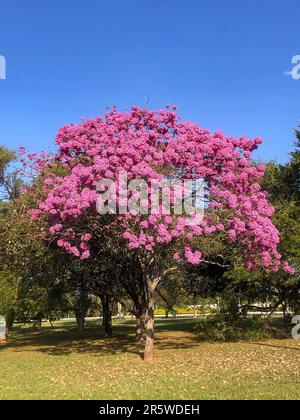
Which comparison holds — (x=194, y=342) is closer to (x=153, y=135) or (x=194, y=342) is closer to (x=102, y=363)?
(x=102, y=363)

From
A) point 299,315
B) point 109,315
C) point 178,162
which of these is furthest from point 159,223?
point 109,315

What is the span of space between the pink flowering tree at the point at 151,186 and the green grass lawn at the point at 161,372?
5.73 ft

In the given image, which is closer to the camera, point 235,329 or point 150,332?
point 150,332

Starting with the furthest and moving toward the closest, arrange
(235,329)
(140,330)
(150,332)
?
(140,330) < (235,329) < (150,332)

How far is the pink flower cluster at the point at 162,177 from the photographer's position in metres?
12.3

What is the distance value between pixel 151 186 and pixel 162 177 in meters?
0.41

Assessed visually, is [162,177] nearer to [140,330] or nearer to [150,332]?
[150,332]

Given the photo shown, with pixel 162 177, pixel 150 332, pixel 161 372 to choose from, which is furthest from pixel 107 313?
pixel 162 177

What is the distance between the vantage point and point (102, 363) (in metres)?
14.1

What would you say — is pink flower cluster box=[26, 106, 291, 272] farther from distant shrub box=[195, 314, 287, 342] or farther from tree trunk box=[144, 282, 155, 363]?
distant shrub box=[195, 314, 287, 342]

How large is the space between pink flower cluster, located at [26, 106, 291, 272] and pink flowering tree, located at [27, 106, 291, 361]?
2 centimetres

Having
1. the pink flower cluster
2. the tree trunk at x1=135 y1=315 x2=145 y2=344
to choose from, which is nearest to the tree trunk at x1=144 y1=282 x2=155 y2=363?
the pink flower cluster

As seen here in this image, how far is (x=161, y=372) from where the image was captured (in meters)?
11.8

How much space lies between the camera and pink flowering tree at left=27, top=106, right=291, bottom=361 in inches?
483
